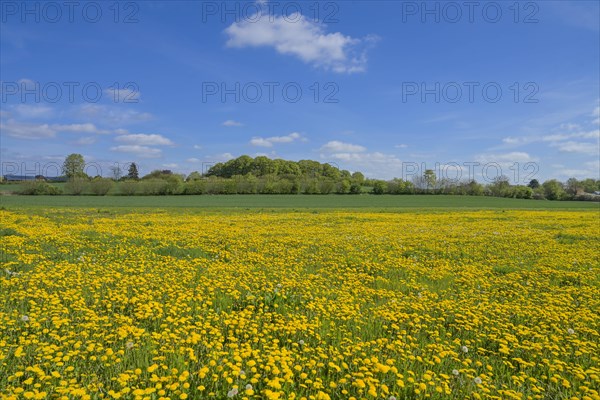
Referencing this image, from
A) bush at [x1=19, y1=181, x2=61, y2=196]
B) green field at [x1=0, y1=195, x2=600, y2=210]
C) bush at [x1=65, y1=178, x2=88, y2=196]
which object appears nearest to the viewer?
green field at [x1=0, y1=195, x2=600, y2=210]

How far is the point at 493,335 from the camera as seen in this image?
5184 millimetres

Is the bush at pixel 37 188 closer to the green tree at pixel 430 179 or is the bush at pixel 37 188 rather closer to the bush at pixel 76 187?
the bush at pixel 76 187

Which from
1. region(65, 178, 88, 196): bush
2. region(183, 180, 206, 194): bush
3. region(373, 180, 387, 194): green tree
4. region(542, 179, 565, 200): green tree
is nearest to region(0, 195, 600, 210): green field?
region(65, 178, 88, 196): bush

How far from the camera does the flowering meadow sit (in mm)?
3727

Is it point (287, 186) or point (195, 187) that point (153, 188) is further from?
point (287, 186)

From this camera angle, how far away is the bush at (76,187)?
82.5 m

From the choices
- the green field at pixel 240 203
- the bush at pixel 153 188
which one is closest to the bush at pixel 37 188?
the green field at pixel 240 203

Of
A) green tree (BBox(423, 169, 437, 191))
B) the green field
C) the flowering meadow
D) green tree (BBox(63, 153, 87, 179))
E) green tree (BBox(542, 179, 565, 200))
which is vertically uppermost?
green tree (BBox(63, 153, 87, 179))

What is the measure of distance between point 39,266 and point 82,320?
12.2 feet

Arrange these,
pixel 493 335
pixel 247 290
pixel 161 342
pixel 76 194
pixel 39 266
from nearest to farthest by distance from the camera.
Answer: pixel 161 342 → pixel 493 335 → pixel 247 290 → pixel 39 266 → pixel 76 194

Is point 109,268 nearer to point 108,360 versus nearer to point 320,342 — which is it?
point 108,360

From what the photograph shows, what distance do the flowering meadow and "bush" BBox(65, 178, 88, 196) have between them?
8365 cm

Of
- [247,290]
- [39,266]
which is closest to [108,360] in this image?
[247,290]

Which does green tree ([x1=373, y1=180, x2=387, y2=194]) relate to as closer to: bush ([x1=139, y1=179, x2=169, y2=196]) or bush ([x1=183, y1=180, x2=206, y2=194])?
bush ([x1=183, y1=180, x2=206, y2=194])
